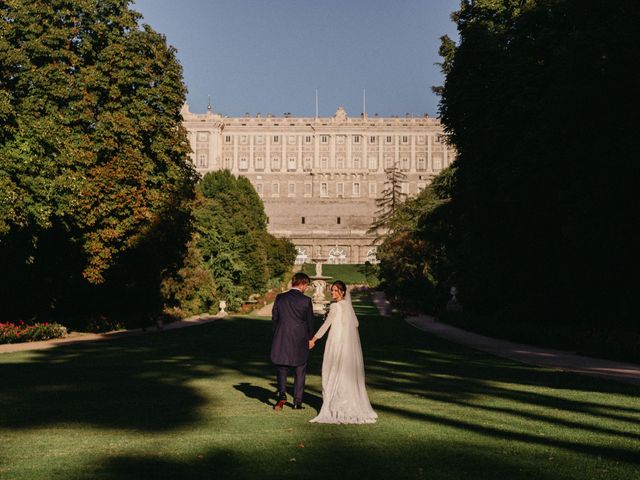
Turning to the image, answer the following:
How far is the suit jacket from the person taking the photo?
9578 mm

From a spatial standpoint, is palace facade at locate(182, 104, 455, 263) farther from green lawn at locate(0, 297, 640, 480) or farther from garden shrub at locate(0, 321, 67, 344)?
green lawn at locate(0, 297, 640, 480)

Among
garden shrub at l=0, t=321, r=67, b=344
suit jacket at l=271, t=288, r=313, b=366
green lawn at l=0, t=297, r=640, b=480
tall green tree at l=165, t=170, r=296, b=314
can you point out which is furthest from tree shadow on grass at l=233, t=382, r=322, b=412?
tall green tree at l=165, t=170, r=296, b=314

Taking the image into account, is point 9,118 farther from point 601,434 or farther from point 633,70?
point 601,434

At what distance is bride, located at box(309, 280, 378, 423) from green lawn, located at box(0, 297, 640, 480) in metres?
0.22

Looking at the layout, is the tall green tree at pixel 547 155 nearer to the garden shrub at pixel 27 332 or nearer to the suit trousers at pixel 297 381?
the suit trousers at pixel 297 381

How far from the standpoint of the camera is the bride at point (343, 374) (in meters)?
8.65

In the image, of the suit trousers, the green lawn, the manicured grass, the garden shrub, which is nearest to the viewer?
the green lawn

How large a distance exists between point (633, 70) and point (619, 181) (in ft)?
9.34

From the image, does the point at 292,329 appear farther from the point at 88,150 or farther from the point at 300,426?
the point at 88,150

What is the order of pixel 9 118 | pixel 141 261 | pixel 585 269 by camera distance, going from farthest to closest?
pixel 141 261
pixel 585 269
pixel 9 118

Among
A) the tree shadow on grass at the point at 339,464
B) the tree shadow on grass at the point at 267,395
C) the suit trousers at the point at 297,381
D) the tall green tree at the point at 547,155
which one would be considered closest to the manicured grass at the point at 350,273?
the tall green tree at the point at 547,155

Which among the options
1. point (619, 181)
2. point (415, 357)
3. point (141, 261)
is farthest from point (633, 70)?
point (141, 261)

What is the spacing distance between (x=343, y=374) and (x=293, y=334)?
1104 millimetres

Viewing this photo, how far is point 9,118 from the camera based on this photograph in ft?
70.6
